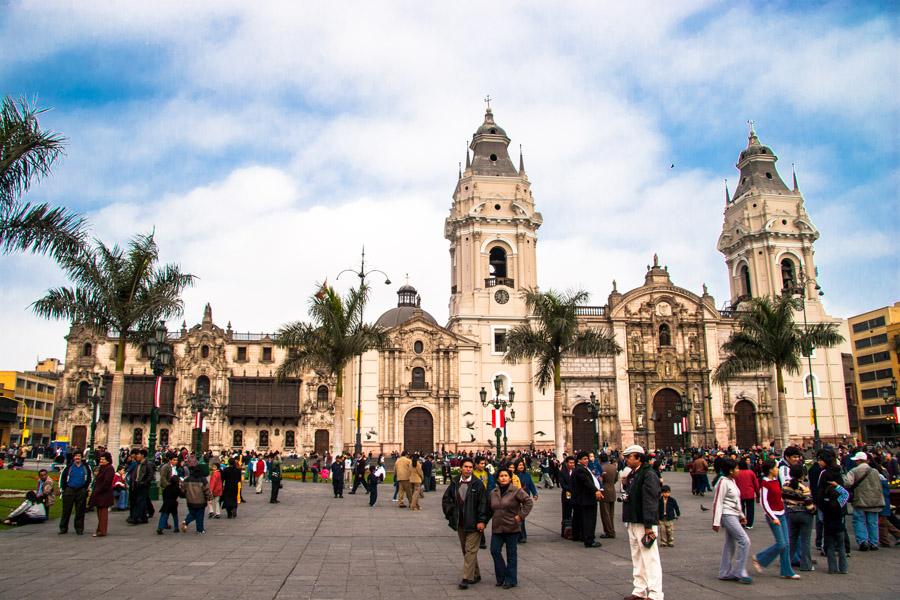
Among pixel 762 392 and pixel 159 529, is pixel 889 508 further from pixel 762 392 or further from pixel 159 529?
pixel 762 392

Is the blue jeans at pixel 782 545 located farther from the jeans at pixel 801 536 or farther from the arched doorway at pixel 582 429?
Result: the arched doorway at pixel 582 429

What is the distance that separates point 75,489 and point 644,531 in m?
10.6

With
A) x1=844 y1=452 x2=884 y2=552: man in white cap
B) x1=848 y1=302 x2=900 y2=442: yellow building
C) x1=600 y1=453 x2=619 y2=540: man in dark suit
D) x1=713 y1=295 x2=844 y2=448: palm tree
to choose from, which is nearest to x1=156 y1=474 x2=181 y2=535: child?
x1=600 y1=453 x2=619 y2=540: man in dark suit

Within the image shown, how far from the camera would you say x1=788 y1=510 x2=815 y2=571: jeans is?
9.84m

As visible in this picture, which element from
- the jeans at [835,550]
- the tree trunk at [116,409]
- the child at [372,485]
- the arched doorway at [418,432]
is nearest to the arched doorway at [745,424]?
the arched doorway at [418,432]

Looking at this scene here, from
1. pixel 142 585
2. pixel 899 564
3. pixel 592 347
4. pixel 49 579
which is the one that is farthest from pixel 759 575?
pixel 592 347

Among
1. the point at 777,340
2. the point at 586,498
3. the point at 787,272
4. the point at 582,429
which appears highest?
the point at 787,272

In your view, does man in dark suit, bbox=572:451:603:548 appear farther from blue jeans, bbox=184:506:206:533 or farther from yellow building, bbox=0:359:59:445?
yellow building, bbox=0:359:59:445

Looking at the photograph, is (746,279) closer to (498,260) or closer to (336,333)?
(498,260)

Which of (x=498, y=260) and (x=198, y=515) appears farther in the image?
(x=498, y=260)

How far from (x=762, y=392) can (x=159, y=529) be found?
4829 cm

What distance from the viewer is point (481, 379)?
49.7m

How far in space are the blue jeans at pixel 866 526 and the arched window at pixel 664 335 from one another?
1668 inches

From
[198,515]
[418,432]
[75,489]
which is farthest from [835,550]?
[418,432]
